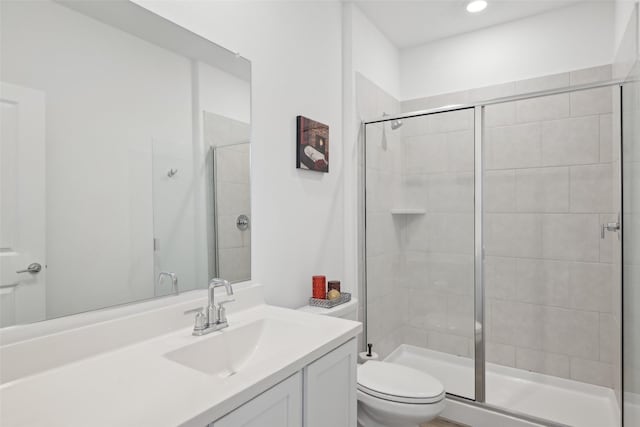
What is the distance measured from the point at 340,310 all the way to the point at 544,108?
193cm

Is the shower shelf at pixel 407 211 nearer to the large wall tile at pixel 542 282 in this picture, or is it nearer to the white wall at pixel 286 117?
the white wall at pixel 286 117

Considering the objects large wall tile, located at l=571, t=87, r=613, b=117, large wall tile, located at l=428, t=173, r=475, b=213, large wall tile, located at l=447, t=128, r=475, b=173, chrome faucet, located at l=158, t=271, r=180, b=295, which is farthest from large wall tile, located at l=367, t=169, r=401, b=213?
chrome faucet, located at l=158, t=271, r=180, b=295

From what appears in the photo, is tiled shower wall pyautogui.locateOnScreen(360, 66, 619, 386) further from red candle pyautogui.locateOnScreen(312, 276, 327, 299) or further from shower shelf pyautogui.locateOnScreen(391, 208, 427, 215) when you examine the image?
red candle pyautogui.locateOnScreen(312, 276, 327, 299)

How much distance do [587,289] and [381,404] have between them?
5.38 ft

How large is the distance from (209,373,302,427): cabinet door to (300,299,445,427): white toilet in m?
0.76

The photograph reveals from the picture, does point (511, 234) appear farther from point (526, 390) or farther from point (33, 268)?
point (33, 268)

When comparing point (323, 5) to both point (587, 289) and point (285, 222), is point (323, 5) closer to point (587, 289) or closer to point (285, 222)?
point (285, 222)

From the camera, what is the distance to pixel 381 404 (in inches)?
65.6

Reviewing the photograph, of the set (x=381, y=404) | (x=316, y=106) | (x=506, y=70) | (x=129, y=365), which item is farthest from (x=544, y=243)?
(x=129, y=365)

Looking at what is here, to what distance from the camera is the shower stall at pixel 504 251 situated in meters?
2.21

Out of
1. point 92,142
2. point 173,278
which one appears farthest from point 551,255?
point 92,142

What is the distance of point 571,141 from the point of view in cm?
239

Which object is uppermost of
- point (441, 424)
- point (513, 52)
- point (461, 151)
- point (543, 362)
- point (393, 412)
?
point (513, 52)

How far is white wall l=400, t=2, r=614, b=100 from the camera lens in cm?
236
